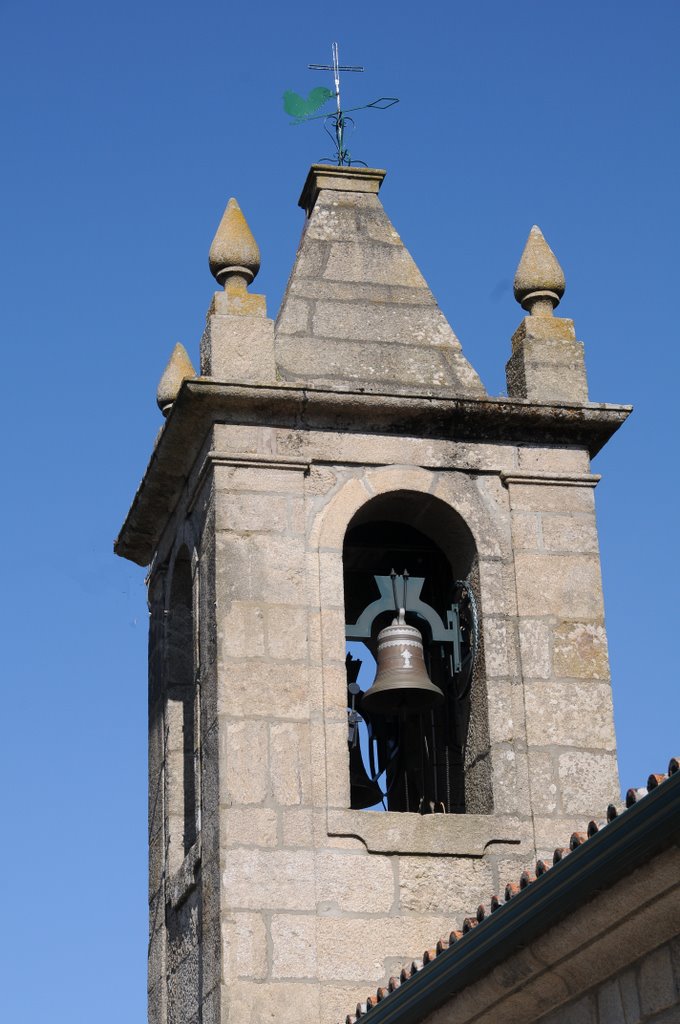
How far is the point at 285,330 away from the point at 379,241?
90 cm

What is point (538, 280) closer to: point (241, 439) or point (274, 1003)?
point (241, 439)

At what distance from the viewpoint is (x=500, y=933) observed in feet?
20.8

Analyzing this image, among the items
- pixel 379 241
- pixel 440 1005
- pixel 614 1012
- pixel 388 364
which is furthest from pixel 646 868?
pixel 379 241

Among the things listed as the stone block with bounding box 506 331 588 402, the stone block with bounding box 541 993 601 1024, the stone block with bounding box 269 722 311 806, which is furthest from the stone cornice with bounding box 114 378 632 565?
the stone block with bounding box 541 993 601 1024

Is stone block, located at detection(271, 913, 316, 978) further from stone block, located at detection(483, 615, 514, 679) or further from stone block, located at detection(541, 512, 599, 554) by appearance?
stone block, located at detection(541, 512, 599, 554)

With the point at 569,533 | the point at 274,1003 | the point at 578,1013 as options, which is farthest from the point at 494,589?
the point at 578,1013

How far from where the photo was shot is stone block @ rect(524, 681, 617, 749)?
9.27 m

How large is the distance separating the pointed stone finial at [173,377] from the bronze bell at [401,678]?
7.04 feet

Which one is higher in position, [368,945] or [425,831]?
[425,831]

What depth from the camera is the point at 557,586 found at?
9602mm

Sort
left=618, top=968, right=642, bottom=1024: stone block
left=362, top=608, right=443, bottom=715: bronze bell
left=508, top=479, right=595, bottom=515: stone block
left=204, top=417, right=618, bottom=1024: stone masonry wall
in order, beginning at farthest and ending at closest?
left=508, top=479, right=595, bottom=515: stone block < left=362, top=608, right=443, bottom=715: bronze bell < left=204, top=417, right=618, bottom=1024: stone masonry wall < left=618, top=968, right=642, bottom=1024: stone block

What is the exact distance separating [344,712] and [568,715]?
3.46ft

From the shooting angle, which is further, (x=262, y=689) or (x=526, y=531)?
(x=526, y=531)

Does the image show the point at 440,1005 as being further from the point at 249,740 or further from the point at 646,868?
the point at 249,740
